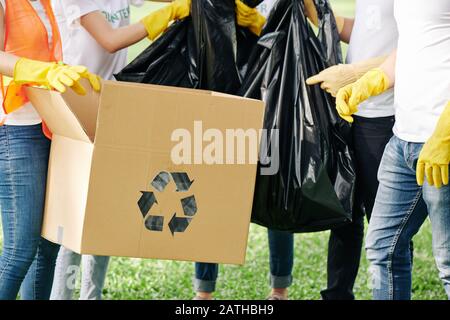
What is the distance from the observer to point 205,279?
3688mm

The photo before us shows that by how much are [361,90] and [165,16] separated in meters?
0.74

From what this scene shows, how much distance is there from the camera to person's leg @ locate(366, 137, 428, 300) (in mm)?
2709

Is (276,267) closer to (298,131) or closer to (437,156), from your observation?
(298,131)

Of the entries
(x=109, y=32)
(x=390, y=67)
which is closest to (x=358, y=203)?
(x=390, y=67)

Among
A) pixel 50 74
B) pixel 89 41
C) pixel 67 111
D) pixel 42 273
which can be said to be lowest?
pixel 42 273

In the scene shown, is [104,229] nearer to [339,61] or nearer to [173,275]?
[339,61]

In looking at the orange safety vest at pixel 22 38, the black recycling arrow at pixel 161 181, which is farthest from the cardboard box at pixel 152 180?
the orange safety vest at pixel 22 38

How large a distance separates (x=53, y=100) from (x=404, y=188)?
1092mm

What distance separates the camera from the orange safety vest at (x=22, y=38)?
279cm

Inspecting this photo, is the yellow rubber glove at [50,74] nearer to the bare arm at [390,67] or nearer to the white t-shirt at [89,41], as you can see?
the white t-shirt at [89,41]

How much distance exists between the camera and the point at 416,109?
2.61 metres

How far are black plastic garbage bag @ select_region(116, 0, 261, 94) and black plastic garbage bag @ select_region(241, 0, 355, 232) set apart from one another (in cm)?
9

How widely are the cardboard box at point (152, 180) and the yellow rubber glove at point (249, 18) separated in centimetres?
52
